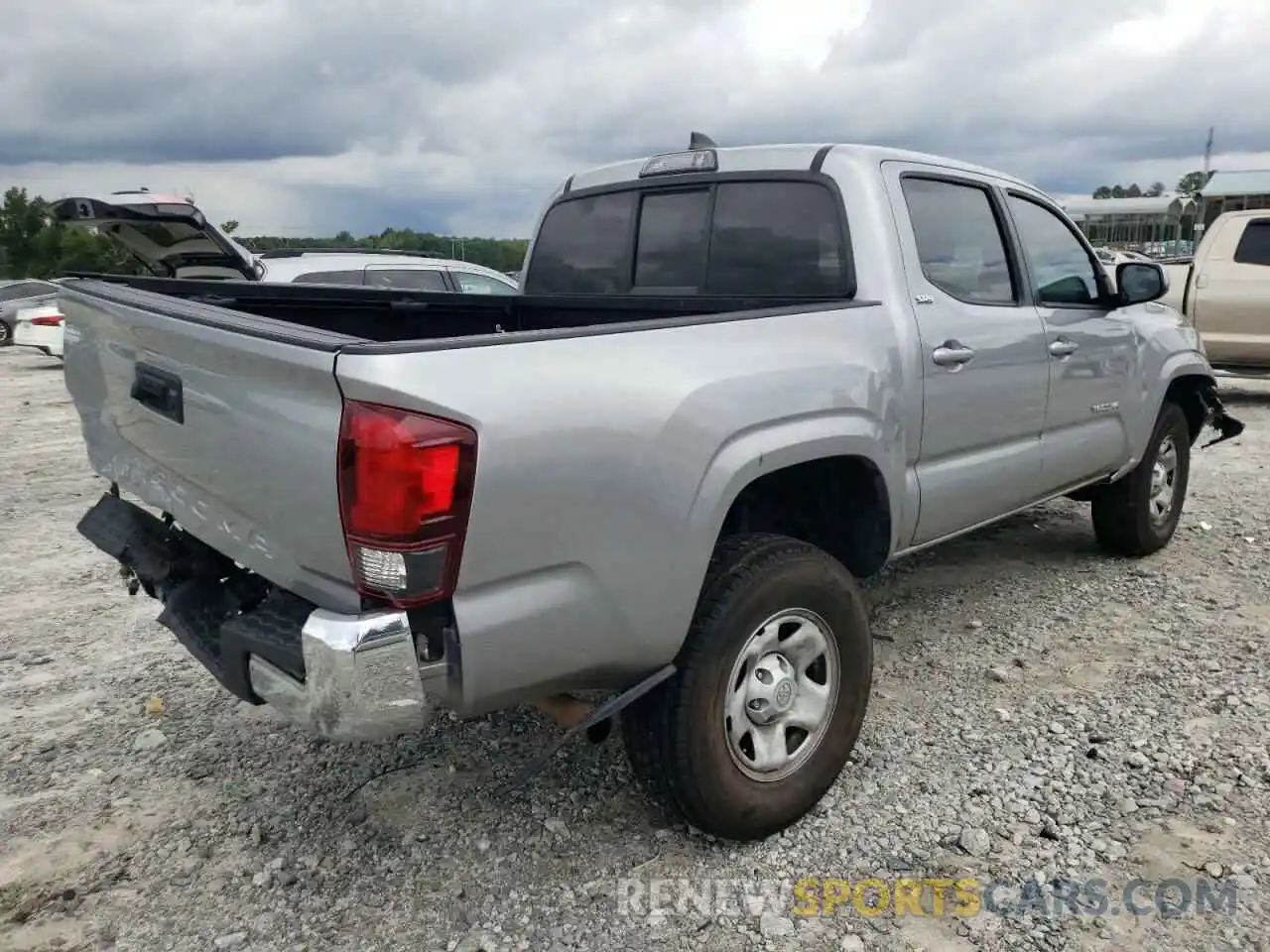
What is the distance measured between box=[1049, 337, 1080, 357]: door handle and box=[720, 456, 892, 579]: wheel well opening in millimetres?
1339

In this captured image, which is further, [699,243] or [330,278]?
[330,278]

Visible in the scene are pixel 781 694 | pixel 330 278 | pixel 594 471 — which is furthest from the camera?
pixel 330 278

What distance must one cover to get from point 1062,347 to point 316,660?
128 inches

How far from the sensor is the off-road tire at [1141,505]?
496 centimetres

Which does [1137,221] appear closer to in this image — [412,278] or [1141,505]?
[412,278]

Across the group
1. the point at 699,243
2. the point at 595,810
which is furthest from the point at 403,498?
the point at 699,243

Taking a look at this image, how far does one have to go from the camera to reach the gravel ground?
8.13 feet

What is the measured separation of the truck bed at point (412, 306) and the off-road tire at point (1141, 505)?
2542 millimetres

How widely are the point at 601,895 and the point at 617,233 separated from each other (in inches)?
99.6

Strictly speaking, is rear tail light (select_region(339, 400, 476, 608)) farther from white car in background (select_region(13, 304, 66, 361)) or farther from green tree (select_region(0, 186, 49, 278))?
green tree (select_region(0, 186, 49, 278))

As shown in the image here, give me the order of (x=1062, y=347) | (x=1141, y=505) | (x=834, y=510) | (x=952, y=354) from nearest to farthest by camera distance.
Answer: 1. (x=834, y=510)
2. (x=952, y=354)
3. (x=1062, y=347)
4. (x=1141, y=505)

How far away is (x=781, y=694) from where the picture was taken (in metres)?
2.74

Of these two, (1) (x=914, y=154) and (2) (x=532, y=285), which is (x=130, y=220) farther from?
(1) (x=914, y=154)

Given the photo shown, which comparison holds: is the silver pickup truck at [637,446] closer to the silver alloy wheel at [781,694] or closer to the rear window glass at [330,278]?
the silver alloy wheel at [781,694]
